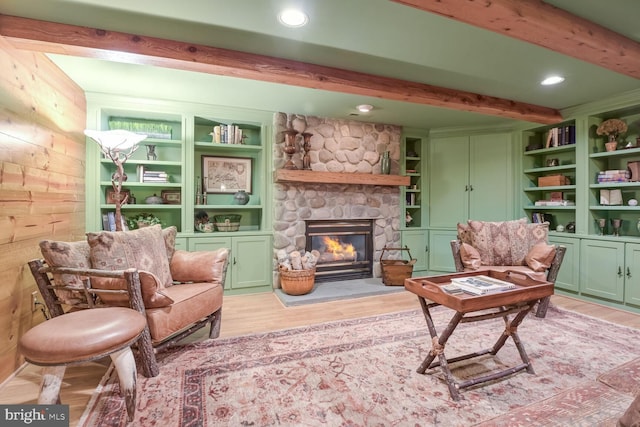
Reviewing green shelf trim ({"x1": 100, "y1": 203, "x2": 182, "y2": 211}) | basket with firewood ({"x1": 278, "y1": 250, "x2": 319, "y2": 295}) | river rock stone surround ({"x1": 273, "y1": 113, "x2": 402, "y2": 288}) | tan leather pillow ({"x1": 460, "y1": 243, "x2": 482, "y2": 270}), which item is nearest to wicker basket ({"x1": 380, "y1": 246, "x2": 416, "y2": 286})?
river rock stone surround ({"x1": 273, "y1": 113, "x2": 402, "y2": 288})

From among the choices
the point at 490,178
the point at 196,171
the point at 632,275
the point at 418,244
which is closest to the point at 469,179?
the point at 490,178

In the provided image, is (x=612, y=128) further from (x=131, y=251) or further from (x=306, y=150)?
(x=131, y=251)

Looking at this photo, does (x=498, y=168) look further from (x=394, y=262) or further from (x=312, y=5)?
(x=312, y=5)

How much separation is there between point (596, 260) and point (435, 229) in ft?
6.14

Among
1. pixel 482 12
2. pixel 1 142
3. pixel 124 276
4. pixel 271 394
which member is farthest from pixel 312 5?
pixel 271 394

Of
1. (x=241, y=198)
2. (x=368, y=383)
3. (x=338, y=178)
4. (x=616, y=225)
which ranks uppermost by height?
(x=338, y=178)

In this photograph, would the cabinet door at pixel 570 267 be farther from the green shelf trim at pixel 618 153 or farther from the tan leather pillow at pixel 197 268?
the tan leather pillow at pixel 197 268

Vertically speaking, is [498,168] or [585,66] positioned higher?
[585,66]

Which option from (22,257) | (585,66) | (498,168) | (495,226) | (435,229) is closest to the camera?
(22,257)

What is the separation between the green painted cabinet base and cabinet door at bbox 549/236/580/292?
3.69m

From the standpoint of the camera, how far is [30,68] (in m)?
2.15

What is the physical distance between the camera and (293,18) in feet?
6.12

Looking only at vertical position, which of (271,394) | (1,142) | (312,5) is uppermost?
(312,5)

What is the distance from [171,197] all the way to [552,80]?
437 centimetres
